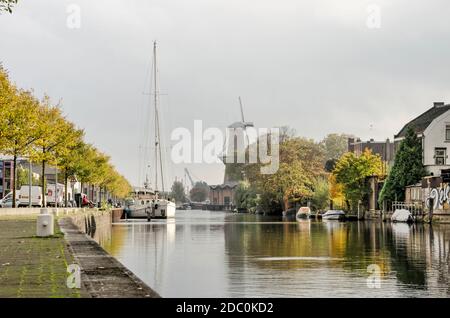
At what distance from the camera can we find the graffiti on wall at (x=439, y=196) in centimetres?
10312

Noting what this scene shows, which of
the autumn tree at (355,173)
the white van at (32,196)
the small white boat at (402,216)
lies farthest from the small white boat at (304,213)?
the white van at (32,196)

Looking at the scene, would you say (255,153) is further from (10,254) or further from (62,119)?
(10,254)

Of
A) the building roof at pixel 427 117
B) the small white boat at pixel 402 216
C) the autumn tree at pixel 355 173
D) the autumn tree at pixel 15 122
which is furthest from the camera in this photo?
the autumn tree at pixel 355 173

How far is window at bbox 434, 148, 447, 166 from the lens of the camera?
119 m

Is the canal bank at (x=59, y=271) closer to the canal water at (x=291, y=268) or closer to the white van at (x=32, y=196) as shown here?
the canal water at (x=291, y=268)

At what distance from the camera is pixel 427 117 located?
128 metres

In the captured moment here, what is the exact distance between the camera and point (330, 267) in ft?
127

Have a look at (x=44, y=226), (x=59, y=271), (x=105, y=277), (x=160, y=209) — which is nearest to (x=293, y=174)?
(x=160, y=209)

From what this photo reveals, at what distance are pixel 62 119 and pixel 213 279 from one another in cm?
5783

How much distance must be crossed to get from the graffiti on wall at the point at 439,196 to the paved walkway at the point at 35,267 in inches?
2878

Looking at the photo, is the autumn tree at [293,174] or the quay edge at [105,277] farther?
the autumn tree at [293,174]

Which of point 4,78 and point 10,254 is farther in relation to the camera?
point 4,78

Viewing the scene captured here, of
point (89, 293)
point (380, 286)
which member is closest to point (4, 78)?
point (380, 286)

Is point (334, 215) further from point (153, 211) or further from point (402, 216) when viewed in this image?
point (153, 211)
